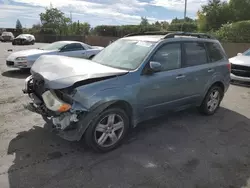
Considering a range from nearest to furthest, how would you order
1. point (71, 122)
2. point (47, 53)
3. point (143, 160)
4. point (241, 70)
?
1. point (71, 122)
2. point (143, 160)
3. point (241, 70)
4. point (47, 53)

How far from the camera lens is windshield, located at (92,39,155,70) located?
3.97m

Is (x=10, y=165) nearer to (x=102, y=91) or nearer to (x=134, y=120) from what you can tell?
(x=102, y=91)

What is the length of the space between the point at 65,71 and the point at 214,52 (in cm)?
349

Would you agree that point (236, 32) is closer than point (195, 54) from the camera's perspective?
No

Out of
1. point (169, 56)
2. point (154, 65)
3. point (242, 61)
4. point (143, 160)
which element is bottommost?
point (143, 160)

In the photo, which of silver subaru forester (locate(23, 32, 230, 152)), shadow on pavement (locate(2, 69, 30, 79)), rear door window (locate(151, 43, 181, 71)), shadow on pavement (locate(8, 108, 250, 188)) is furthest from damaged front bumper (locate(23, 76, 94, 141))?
shadow on pavement (locate(2, 69, 30, 79))

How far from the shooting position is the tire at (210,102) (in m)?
5.23

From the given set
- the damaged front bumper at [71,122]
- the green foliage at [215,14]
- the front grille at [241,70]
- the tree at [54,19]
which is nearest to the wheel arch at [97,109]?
the damaged front bumper at [71,122]

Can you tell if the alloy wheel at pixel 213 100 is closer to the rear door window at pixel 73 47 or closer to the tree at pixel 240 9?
the rear door window at pixel 73 47

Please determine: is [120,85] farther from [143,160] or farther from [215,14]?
[215,14]

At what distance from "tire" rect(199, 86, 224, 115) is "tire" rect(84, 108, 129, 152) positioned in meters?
2.29

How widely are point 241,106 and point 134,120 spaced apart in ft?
12.5

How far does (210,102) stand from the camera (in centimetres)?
538

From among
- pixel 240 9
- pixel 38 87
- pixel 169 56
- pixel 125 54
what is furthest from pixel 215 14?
pixel 38 87
